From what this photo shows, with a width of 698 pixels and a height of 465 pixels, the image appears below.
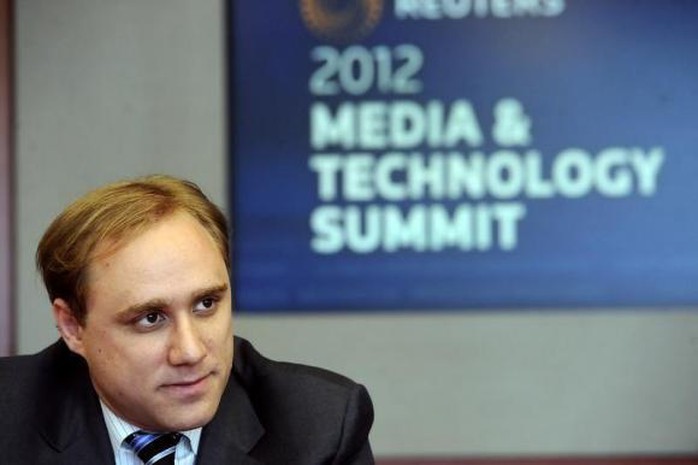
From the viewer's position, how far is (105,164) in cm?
329

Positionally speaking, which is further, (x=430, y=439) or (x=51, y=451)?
(x=430, y=439)

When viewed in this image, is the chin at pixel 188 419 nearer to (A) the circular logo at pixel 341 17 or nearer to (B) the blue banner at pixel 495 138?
(B) the blue banner at pixel 495 138

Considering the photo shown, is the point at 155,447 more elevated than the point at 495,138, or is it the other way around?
the point at 495,138

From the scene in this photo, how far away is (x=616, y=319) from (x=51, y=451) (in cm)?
187

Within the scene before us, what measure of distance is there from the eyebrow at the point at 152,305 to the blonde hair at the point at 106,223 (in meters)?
0.07

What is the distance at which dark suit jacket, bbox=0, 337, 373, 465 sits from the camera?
1711 millimetres

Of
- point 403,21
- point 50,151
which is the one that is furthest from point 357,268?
point 50,151

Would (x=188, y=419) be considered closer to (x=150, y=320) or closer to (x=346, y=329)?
(x=150, y=320)

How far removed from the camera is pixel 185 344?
152 centimetres

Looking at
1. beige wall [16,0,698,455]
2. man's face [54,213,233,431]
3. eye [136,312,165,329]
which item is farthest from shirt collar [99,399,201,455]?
beige wall [16,0,698,455]

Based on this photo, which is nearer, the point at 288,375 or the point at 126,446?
the point at 126,446

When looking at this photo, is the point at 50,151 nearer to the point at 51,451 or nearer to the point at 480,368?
the point at 480,368

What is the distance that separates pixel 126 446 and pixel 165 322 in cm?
25

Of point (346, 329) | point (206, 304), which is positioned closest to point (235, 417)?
point (206, 304)
